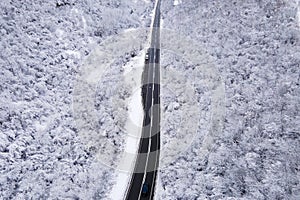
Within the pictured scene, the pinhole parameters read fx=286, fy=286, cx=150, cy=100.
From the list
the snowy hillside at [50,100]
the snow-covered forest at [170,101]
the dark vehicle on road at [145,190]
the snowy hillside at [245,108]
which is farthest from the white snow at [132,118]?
the snowy hillside at [245,108]

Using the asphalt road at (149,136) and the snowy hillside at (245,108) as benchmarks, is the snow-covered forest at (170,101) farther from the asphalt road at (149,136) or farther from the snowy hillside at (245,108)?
the asphalt road at (149,136)

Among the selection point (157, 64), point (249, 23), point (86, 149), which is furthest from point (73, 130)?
point (249, 23)

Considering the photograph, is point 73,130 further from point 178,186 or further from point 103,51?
point 103,51

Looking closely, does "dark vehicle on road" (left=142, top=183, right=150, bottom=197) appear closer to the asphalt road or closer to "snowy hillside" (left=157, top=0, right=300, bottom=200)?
the asphalt road

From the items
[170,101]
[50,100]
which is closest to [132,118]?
[170,101]

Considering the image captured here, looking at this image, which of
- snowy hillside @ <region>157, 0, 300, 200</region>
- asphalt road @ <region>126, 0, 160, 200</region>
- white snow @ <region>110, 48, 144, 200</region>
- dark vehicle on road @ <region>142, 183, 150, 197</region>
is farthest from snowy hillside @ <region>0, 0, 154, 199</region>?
snowy hillside @ <region>157, 0, 300, 200</region>

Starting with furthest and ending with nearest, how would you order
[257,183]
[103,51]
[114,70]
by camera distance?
[103,51] < [114,70] < [257,183]

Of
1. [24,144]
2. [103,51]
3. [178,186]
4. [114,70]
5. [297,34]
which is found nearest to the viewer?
[178,186]
